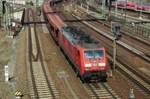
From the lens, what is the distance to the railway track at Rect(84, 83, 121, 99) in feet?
94.6

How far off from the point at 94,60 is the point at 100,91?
2.81 meters

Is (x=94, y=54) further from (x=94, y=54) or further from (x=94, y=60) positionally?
(x=94, y=60)

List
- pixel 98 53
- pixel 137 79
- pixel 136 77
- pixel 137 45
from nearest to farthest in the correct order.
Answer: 1. pixel 98 53
2. pixel 137 79
3. pixel 136 77
4. pixel 137 45

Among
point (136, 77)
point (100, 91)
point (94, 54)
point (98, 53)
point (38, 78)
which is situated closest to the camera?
point (100, 91)

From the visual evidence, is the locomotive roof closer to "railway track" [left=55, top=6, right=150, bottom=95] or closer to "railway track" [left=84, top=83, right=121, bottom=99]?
"railway track" [left=84, top=83, right=121, bottom=99]

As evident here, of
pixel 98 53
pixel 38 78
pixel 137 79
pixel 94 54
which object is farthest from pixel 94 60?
pixel 38 78

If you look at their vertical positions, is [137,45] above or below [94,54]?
below

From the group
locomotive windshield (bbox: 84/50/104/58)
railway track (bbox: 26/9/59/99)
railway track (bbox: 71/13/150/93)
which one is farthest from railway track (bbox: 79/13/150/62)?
locomotive windshield (bbox: 84/50/104/58)

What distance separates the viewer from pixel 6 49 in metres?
54.0

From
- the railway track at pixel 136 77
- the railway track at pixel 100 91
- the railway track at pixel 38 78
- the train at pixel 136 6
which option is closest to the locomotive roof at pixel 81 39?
the railway track at pixel 100 91

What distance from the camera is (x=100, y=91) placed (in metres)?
30.2

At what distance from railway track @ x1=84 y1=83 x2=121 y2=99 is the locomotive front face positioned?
4.16 ft

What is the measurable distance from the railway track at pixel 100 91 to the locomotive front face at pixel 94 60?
4.16ft

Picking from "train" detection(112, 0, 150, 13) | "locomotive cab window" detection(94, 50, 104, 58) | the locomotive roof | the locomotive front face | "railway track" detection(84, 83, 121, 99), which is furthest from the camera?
"train" detection(112, 0, 150, 13)
